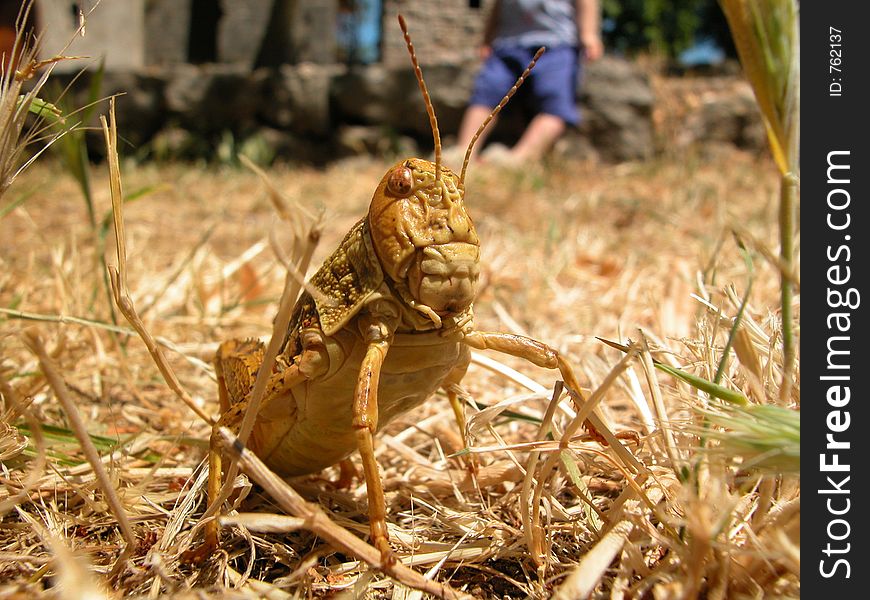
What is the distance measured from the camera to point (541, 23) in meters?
4.46

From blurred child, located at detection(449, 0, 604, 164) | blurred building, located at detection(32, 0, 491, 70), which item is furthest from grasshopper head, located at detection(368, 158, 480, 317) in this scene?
blurred building, located at detection(32, 0, 491, 70)

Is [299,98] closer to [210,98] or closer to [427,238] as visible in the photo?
[210,98]

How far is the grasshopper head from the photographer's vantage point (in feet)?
2.64

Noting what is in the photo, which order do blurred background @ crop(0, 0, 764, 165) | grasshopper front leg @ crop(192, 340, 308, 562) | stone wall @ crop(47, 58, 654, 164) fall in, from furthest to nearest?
stone wall @ crop(47, 58, 654, 164) < blurred background @ crop(0, 0, 764, 165) < grasshopper front leg @ crop(192, 340, 308, 562)

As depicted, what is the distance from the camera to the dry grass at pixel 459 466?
66cm

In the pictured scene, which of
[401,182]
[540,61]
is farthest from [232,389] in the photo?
[540,61]

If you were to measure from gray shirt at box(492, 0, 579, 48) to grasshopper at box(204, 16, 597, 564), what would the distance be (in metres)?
4.01

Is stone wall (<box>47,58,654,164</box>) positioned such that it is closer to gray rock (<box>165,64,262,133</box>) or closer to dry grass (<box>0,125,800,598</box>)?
gray rock (<box>165,64,262,133</box>)

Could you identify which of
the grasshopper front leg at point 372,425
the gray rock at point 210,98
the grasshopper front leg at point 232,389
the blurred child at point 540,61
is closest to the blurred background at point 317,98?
the gray rock at point 210,98

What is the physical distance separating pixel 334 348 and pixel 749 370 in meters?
0.51

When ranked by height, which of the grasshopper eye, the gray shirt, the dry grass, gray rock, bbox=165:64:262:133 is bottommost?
the dry grass

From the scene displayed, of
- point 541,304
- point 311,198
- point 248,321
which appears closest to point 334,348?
point 248,321

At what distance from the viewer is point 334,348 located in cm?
84

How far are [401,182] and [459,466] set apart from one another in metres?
0.52
